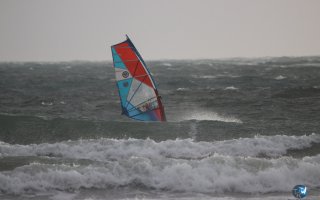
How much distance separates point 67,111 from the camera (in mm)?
26859

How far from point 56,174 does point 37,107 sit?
15.3 m

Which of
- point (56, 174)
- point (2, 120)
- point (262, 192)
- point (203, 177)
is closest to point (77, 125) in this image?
point (2, 120)

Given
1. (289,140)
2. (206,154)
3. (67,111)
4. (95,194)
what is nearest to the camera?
(95,194)

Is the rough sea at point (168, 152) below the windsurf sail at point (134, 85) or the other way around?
below

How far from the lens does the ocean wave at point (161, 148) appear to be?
17.5 m

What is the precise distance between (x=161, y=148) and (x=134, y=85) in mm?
2320

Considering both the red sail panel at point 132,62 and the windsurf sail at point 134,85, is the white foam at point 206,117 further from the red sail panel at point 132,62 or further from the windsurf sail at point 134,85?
the red sail panel at point 132,62

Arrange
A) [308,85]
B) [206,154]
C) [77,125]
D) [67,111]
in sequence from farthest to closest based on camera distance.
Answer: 1. [308,85]
2. [67,111]
3. [77,125]
4. [206,154]

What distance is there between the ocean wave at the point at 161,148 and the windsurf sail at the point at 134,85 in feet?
3.38

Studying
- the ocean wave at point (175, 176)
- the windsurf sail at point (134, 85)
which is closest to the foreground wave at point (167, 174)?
the ocean wave at point (175, 176)

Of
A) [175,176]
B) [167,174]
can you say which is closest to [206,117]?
[167,174]

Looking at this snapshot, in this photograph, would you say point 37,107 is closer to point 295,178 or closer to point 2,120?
point 2,120

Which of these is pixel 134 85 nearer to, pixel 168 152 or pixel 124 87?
pixel 124 87

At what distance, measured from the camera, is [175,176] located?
46.8 ft
